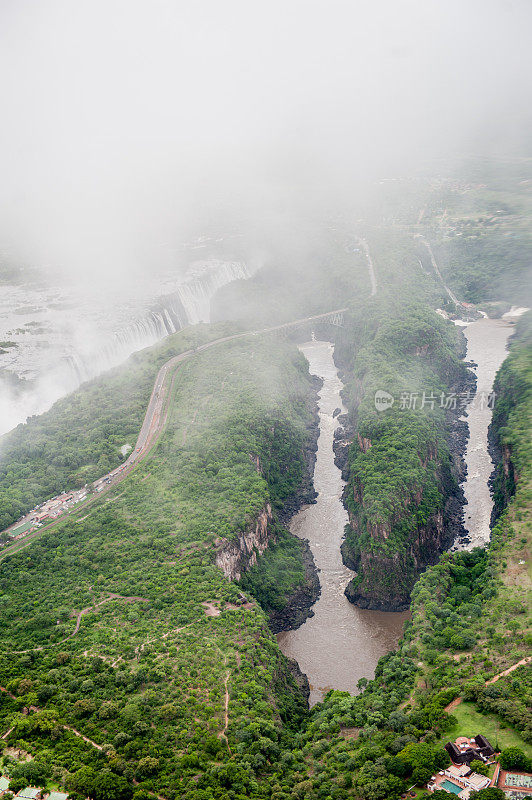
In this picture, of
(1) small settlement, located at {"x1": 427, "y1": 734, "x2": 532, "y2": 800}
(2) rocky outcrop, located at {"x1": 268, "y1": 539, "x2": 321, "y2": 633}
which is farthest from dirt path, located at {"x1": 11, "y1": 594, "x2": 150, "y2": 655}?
(1) small settlement, located at {"x1": 427, "y1": 734, "x2": 532, "y2": 800}

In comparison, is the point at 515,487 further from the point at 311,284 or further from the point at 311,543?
the point at 311,284

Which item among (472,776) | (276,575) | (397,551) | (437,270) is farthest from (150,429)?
(437,270)

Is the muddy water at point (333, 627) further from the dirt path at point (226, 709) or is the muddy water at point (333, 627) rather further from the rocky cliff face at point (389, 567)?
the dirt path at point (226, 709)

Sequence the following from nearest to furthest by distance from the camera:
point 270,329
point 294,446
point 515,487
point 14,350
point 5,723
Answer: point 5,723 → point 515,487 → point 294,446 → point 14,350 → point 270,329

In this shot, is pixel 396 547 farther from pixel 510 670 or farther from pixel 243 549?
pixel 510 670

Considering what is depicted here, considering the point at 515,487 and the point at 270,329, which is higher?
the point at 270,329

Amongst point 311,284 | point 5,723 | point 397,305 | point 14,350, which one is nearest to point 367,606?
point 5,723
